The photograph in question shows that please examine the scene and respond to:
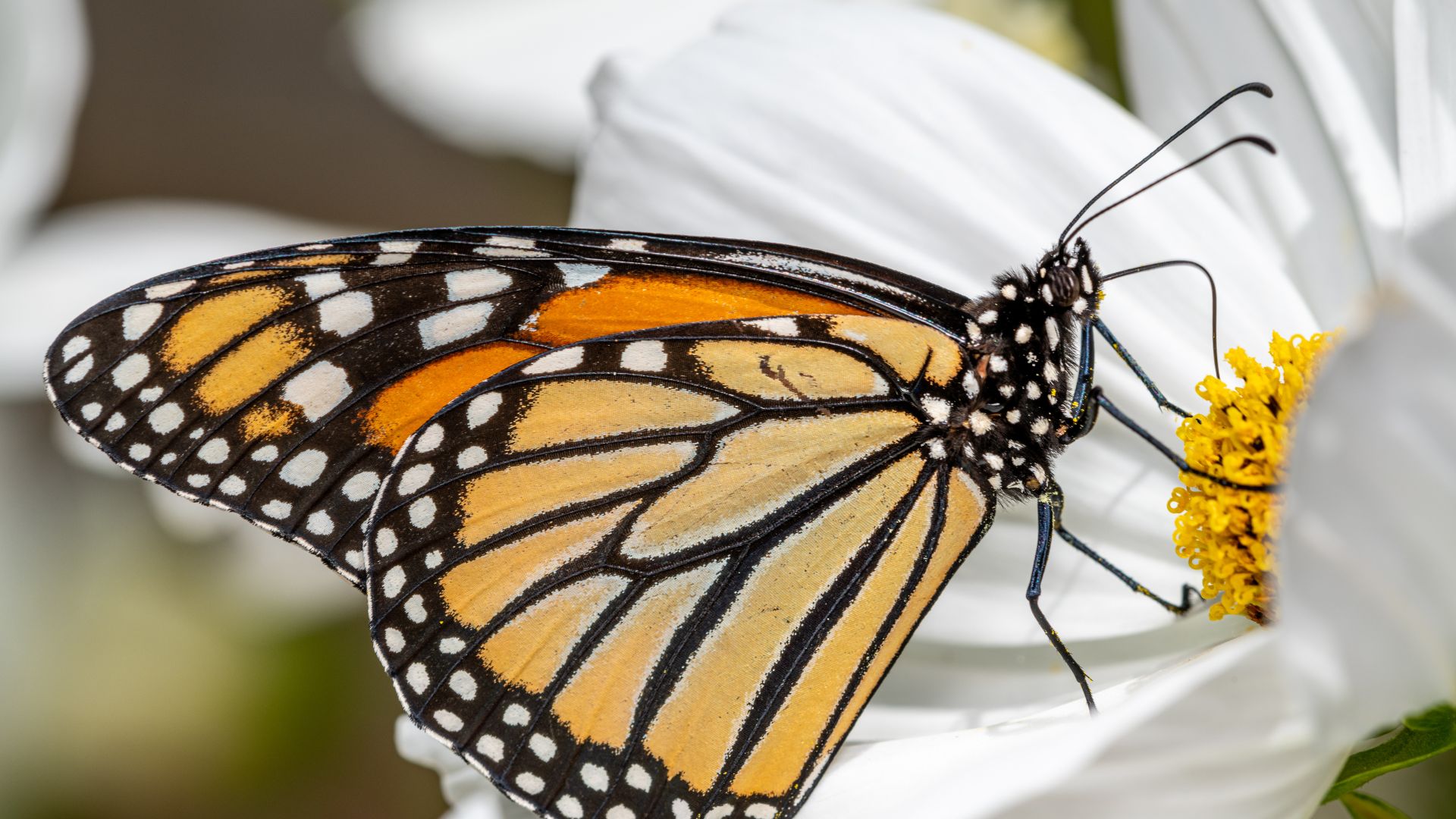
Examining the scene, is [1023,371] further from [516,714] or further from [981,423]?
[516,714]

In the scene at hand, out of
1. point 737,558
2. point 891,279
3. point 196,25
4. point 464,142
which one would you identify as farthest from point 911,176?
point 196,25

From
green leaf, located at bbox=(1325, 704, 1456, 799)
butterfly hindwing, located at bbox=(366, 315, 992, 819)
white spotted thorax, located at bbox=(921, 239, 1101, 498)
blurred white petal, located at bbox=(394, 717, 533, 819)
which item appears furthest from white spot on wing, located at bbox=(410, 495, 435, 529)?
green leaf, located at bbox=(1325, 704, 1456, 799)

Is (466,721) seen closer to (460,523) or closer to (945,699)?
(460,523)

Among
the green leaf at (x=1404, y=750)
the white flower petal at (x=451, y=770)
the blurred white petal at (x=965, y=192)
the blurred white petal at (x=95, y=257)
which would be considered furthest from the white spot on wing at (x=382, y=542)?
the blurred white petal at (x=95, y=257)

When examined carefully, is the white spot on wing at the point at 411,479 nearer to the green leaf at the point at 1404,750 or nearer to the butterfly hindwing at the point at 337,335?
the butterfly hindwing at the point at 337,335

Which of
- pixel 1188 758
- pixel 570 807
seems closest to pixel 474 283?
pixel 570 807
